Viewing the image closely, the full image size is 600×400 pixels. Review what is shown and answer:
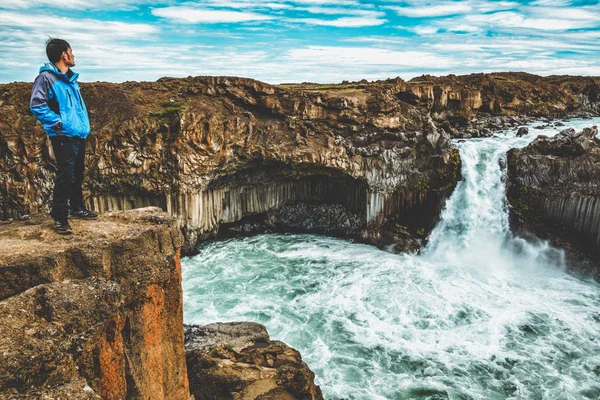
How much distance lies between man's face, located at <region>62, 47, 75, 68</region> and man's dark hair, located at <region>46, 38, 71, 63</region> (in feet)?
0.21

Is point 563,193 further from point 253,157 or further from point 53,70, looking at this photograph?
point 53,70

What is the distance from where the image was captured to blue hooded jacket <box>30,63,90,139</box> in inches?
286

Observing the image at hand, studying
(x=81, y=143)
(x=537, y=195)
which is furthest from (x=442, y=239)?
(x=81, y=143)

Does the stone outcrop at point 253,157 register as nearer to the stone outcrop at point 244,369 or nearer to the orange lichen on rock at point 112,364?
the stone outcrop at point 244,369

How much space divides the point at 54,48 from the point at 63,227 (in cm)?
305

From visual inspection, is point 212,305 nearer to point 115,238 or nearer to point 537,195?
point 115,238

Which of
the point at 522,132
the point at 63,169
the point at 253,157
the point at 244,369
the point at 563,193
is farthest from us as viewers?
the point at 522,132

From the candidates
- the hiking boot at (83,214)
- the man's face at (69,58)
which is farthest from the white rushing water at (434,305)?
the man's face at (69,58)

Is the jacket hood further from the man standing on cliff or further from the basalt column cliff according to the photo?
the basalt column cliff

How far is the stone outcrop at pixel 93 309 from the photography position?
495 centimetres

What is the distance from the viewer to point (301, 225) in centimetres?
2669

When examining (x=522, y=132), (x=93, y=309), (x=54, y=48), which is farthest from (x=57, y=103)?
(x=522, y=132)

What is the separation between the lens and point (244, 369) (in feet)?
32.9

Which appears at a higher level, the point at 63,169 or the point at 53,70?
the point at 53,70
